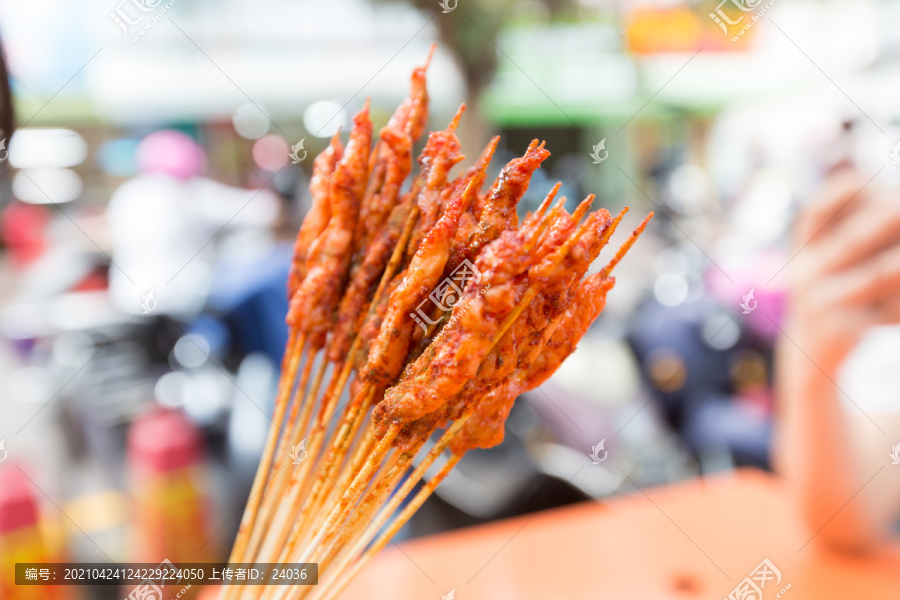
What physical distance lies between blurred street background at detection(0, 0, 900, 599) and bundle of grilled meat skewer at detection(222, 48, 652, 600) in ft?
1.22

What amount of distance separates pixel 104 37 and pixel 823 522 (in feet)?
35.6

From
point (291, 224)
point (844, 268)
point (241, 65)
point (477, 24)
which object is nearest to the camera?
point (844, 268)

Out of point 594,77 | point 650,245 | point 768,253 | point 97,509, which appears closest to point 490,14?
point 768,253

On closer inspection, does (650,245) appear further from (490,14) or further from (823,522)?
(823,522)

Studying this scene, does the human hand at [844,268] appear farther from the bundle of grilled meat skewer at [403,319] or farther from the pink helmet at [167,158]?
the pink helmet at [167,158]

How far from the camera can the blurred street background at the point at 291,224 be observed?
8.06 ft

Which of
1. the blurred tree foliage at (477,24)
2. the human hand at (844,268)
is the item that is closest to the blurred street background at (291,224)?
the blurred tree foliage at (477,24)

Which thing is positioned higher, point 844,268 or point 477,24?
point 477,24

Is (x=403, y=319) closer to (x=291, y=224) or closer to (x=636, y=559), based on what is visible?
(x=636, y=559)

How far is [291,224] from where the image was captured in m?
6.13

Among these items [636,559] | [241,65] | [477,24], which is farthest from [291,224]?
[241,65]

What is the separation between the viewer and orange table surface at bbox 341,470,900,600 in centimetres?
147

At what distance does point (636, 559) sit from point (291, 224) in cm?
529

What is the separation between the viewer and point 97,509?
2463mm
